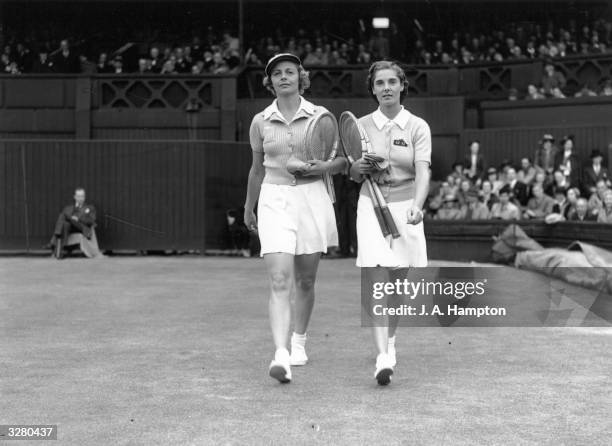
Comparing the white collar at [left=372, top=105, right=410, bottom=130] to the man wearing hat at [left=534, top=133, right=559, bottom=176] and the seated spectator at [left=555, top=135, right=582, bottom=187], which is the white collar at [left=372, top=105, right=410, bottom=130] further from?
the man wearing hat at [left=534, top=133, right=559, bottom=176]

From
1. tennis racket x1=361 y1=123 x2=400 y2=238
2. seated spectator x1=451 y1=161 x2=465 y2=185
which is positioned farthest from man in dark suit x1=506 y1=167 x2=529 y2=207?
tennis racket x1=361 y1=123 x2=400 y2=238

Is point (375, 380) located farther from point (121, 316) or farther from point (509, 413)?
point (121, 316)

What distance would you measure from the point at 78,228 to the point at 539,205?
346 inches

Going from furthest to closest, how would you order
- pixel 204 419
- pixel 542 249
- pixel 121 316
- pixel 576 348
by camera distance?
pixel 542 249, pixel 121 316, pixel 576 348, pixel 204 419

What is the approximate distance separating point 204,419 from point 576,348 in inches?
138

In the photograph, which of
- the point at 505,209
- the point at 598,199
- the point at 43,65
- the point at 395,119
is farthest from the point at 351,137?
the point at 43,65

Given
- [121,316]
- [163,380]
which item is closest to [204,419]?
[163,380]

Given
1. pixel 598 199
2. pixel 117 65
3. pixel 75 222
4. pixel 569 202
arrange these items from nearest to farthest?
pixel 598 199 → pixel 569 202 → pixel 75 222 → pixel 117 65

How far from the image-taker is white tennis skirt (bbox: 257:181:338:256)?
678 cm

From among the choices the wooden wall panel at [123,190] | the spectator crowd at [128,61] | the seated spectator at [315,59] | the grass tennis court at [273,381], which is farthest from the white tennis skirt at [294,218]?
the seated spectator at [315,59]

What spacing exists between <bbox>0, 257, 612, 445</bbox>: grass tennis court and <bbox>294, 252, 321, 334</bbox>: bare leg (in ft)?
1.01

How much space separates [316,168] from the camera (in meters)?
6.79

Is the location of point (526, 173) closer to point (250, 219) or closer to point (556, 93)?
point (556, 93)

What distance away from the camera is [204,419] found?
17.9ft
